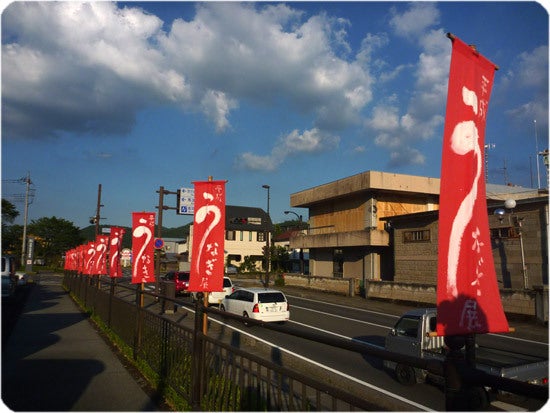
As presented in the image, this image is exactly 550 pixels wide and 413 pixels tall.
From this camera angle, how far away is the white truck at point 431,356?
703 cm

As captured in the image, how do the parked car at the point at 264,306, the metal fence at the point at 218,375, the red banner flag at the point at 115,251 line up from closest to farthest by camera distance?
the metal fence at the point at 218,375, the red banner flag at the point at 115,251, the parked car at the point at 264,306

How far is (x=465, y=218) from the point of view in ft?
11.1

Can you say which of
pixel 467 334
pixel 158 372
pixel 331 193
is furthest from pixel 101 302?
pixel 331 193

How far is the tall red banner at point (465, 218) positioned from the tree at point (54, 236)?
261ft

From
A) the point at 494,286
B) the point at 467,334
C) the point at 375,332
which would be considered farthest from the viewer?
the point at 375,332

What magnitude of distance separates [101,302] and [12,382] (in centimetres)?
719

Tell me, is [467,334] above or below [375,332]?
above

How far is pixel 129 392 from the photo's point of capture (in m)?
6.68

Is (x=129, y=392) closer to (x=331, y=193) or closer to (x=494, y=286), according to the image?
(x=494, y=286)

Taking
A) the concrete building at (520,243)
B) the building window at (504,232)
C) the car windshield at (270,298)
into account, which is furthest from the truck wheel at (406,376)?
the building window at (504,232)

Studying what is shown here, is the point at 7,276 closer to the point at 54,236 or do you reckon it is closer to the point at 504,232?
the point at 504,232

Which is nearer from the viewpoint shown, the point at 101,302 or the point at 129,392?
the point at 129,392

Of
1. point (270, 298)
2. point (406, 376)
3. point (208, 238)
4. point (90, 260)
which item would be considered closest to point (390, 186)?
point (270, 298)

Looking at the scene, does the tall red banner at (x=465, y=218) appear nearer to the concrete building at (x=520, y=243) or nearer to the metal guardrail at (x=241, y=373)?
the metal guardrail at (x=241, y=373)
